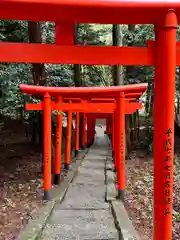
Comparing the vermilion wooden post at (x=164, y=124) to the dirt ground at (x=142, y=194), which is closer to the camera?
the vermilion wooden post at (x=164, y=124)

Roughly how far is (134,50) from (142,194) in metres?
7.32

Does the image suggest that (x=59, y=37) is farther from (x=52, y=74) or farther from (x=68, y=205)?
(x=52, y=74)

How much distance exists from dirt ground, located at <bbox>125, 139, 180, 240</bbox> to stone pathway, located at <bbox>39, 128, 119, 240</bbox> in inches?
26.5

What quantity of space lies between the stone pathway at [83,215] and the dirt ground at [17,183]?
578 millimetres

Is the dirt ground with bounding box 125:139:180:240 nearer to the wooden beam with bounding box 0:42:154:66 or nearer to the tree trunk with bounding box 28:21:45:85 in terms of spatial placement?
the tree trunk with bounding box 28:21:45:85

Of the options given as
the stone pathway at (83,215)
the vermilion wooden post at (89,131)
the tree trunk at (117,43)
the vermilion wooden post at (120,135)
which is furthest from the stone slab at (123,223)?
the vermilion wooden post at (89,131)

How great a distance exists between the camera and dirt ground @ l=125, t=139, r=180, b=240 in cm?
717

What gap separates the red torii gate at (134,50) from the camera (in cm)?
277

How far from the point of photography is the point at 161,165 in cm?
302

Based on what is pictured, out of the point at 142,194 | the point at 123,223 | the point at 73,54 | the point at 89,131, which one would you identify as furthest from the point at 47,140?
the point at 89,131

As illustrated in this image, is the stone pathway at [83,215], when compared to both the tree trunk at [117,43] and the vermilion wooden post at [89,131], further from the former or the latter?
the vermilion wooden post at [89,131]

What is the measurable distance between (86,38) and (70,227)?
12600 millimetres

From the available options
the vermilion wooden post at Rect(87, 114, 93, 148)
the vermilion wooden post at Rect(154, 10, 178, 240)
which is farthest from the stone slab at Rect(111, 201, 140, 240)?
the vermilion wooden post at Rect(87, 114, 93, 148)

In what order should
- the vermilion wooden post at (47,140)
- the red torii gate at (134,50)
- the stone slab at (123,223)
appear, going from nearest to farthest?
the red torii gate at (134,50)
the stone slab at (123,223)
the vermilion wooden post at (47,140)
